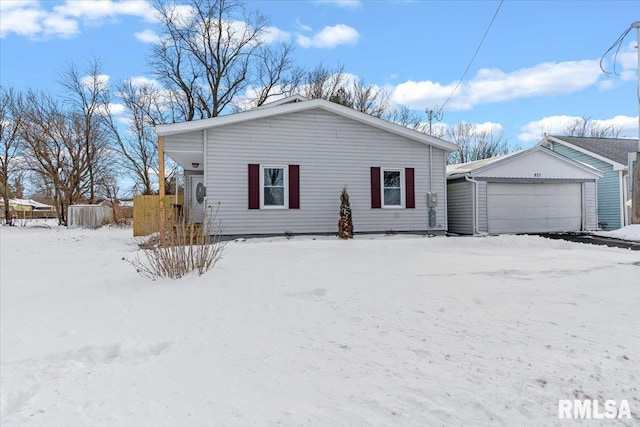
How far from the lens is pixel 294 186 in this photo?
11.7 metres

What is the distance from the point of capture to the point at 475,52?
12820 mm

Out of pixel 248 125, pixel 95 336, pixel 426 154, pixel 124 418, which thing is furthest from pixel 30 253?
pixel 426 154

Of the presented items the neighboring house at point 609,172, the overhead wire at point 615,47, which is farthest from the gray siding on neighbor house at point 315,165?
the neighboring house at point 609,172

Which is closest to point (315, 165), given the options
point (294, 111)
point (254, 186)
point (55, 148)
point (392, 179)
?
point (294, 111)

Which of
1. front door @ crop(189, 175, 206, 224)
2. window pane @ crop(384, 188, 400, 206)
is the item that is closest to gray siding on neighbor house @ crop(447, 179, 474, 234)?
window pane @ crop(384, 188, 400, 206)

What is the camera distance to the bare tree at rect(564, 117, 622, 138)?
38031 mm

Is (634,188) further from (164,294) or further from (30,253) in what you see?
(30,253)

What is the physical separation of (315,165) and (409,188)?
3.18m

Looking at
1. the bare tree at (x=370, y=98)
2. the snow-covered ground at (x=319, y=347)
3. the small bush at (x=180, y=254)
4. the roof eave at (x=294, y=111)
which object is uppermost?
the bare tree at (x=370, y=98)

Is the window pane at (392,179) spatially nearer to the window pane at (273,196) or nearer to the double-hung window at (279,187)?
the double-hung window at (279,187)

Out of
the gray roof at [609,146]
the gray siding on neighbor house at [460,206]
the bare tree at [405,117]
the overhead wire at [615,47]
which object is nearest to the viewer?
the overhead wire at [615,47]

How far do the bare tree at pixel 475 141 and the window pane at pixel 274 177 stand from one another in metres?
29.2

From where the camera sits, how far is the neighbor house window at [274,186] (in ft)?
38.1

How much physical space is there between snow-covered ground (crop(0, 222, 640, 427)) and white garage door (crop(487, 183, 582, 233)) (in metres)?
8.72
